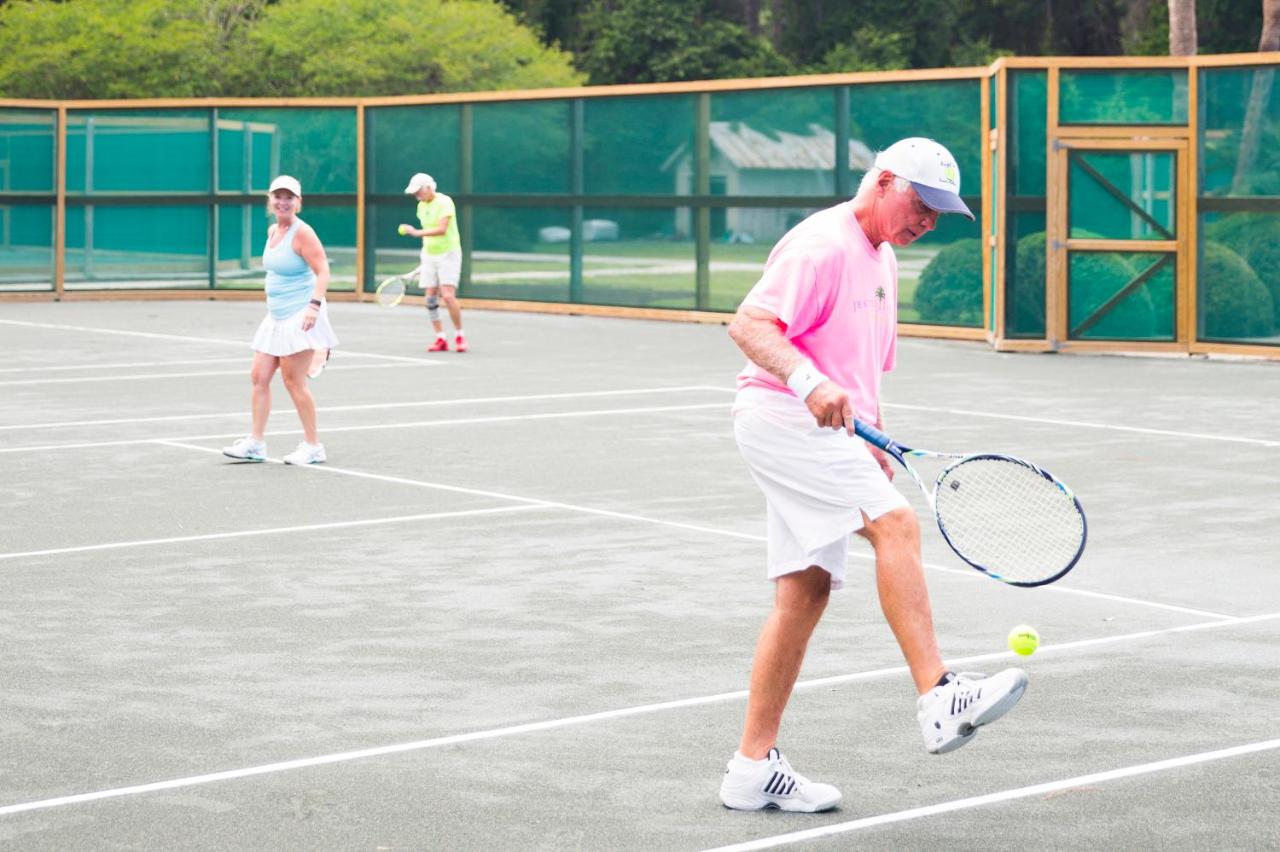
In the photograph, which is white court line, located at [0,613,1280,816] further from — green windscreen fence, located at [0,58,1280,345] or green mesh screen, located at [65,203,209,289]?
green mesh screen, located at [65,203,209,289]

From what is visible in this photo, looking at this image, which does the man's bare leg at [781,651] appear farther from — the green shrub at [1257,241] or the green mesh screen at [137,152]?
the green mesh screen at [137,152]

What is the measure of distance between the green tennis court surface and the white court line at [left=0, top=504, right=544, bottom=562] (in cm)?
4

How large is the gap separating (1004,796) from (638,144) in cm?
2288

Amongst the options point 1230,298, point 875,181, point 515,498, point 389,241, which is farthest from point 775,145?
point 875,181

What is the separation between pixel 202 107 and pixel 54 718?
26583 millimetres

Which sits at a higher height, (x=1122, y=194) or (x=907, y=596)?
(x=1122, y=194)

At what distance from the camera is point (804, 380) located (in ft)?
19.0

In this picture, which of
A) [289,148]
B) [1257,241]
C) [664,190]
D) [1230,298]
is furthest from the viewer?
[289,148]

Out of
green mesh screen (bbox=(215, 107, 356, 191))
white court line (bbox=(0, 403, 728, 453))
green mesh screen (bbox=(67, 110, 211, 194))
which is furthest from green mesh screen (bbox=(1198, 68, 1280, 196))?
green mesh screen (bbox=(67, 110, 211, 194))

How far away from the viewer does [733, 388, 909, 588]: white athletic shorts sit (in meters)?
5.99

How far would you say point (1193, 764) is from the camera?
6477 millimetres

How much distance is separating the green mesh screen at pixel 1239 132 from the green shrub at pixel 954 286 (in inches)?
118

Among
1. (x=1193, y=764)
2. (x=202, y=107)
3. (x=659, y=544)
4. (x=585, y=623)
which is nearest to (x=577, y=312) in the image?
(x=202, y=107)

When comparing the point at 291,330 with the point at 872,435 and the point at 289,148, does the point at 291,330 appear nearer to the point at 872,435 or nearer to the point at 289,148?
the point at 872,435
